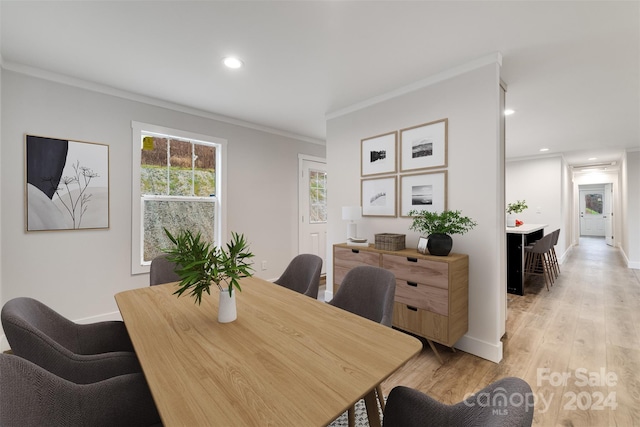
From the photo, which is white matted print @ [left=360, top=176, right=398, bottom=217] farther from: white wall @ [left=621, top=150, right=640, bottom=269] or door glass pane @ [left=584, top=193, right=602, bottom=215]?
door glass pane @ [left=584, top=193, right=602, bottom=215]

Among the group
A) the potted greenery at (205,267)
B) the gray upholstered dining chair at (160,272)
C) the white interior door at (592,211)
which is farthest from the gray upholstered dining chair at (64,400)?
the white interior door at (592,211)

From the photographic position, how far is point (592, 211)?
37.0ft

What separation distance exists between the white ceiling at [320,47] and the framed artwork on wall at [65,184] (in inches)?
27.4

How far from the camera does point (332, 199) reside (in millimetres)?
3699

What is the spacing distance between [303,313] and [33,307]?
48.0 inches

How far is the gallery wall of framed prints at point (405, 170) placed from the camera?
8.61 ft

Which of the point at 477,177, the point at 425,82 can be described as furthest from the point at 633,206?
the point at 425,82

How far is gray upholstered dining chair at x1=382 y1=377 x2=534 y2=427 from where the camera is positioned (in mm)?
584

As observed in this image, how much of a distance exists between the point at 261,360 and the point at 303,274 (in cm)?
131

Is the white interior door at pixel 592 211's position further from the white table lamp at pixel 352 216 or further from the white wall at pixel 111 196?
the white wall at pixel 111 196

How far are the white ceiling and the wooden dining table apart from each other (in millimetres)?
1867

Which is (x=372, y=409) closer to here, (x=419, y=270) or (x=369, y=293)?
(x=369, y=293)

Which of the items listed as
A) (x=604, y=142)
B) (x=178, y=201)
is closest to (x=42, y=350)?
(x=178, y=201)

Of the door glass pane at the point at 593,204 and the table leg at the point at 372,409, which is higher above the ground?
the door glass pane at the point at 593,204
